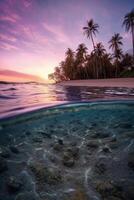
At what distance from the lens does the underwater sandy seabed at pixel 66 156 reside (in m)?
3.43

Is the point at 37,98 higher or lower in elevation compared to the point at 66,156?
higher

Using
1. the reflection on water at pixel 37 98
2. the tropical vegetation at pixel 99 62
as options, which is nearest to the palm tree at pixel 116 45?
the tropical vegetation at pixel 99 62

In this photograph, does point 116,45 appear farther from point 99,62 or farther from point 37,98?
point 37,98

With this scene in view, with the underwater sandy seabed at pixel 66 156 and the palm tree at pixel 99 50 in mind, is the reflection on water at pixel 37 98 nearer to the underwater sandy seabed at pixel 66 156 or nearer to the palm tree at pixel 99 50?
the underwater sandy seabed at pixel 66 156

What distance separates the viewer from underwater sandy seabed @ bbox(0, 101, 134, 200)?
11.2 feet

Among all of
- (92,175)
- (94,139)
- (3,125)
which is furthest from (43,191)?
(3,125)

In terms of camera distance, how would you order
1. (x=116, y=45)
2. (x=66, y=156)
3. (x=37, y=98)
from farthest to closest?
(x=116, y=45)
(x=37, y=98)
(x=66, y=156)

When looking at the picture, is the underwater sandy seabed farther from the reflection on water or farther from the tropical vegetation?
the tropical vegetation

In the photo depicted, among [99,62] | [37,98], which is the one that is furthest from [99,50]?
[37,98]

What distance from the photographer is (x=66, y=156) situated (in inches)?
178

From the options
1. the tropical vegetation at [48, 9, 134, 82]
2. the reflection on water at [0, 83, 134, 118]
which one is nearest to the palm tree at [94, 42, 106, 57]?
the tropical vegetation at [48, 9, 134, 82]

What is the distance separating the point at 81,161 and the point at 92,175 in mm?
629

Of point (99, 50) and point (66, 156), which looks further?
point (99, 50)

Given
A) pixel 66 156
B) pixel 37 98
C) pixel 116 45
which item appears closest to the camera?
pixel 66 156
